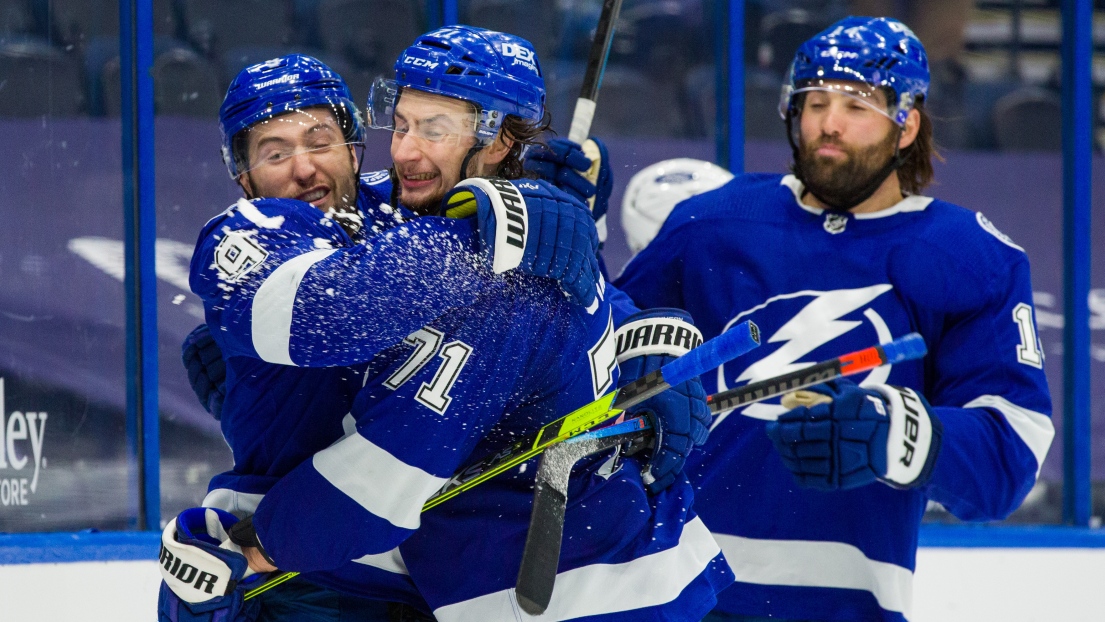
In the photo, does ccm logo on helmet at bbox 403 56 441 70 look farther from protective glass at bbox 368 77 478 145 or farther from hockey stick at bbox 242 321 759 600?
hockey stick at bbox 242 321 759 600

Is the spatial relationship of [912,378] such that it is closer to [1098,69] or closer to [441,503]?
[441,503]

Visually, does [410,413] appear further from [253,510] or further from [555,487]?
[253,510]

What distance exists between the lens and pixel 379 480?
143cm

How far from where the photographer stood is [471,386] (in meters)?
1.45

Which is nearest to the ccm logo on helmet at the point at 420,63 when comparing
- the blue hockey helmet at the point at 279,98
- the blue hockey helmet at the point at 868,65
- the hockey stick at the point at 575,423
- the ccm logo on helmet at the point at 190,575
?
the blue hockey helmet at the point at 279,98

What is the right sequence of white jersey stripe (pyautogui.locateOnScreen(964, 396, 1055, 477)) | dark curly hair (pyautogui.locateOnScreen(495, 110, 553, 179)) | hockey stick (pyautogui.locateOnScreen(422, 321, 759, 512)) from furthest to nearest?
white jersey stripe (pyautogui.locateOnScreen(964, 396, 1055, 477))
dark curly hair (pyautogui.locateOnScreen(495, 110, 553, 179))
hockey stick (pyautogui.locateOnScreen(422, 321, 759, 512))

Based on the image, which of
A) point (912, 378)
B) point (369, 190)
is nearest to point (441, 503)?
point (369, 190)

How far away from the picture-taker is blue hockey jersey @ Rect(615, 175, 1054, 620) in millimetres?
2039

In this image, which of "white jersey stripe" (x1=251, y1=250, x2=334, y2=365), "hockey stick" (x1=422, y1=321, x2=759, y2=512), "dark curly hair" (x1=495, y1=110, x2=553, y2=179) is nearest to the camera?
"white jersey stripe" (x1=251, y1=250, x2=334, y2=365)

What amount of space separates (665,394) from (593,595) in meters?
0.29

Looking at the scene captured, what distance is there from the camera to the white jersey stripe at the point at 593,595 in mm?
1540

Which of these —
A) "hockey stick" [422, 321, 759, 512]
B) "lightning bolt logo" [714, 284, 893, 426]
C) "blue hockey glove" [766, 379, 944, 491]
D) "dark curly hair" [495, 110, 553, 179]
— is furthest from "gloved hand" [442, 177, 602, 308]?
"lightning bolt logo" [714, 284, 893, 426]

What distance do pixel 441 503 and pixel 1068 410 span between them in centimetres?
277

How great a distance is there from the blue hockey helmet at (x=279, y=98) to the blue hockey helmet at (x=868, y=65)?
33.8 inches
